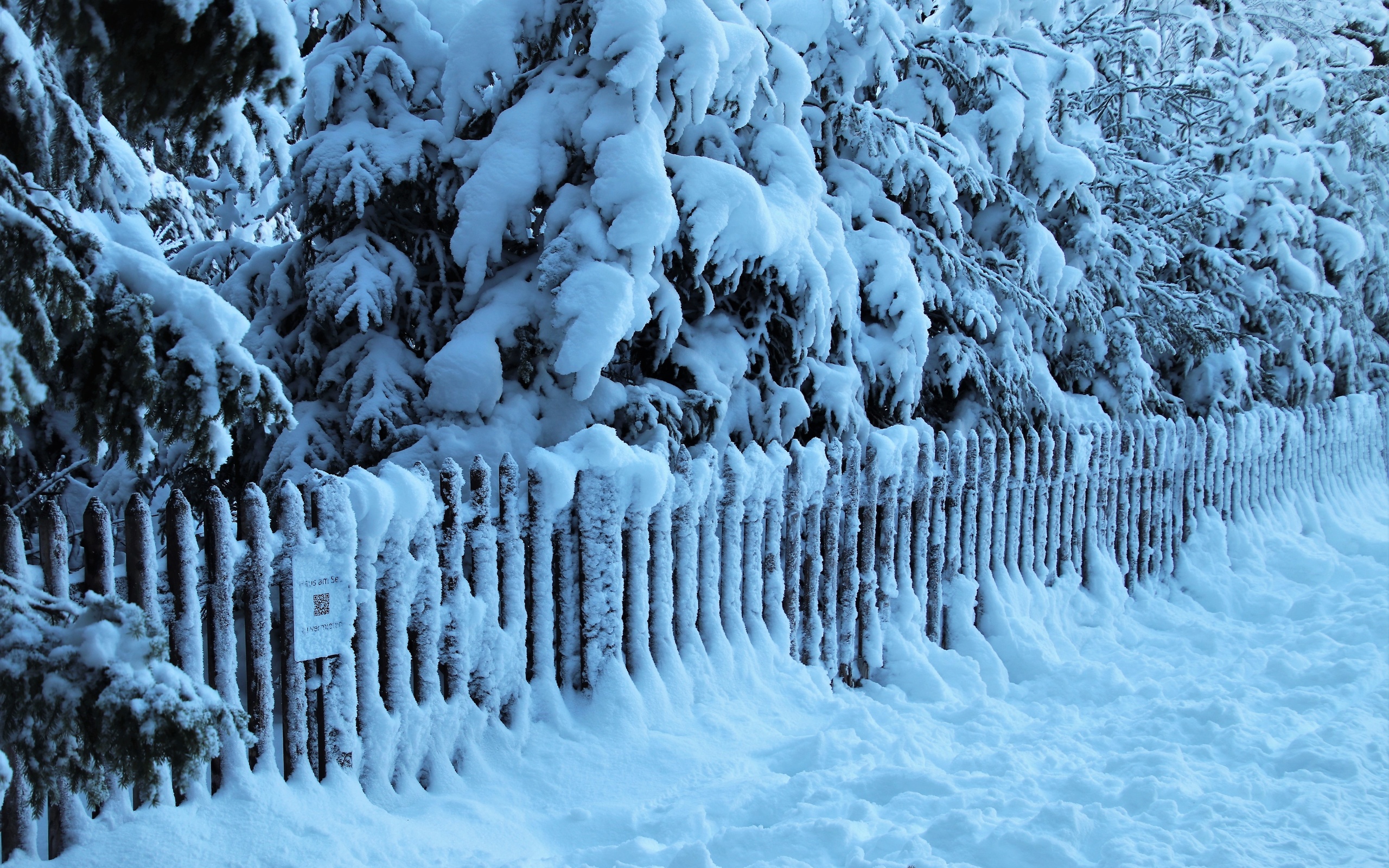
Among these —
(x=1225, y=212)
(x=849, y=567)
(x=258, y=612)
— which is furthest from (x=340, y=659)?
(x=1225, y=212)

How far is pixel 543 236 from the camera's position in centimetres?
505

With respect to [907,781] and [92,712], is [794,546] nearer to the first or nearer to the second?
[907,781]

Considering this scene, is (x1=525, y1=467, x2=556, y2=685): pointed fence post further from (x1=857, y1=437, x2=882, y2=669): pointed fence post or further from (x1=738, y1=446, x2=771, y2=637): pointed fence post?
(x1=857, y1=437, x2=882, y2=669): pointed fence post

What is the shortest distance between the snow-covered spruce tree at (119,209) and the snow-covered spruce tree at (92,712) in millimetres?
369

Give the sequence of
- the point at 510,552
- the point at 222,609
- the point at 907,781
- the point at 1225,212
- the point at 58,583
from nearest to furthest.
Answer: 1. the point at 58,583
2. the point at 222,609
3. the point at 907,781
4. the point at 510,552
5. the point at 1225,212

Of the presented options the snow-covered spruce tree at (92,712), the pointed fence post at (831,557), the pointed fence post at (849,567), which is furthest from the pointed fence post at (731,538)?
the snow-covered spruce tree at (92,712)

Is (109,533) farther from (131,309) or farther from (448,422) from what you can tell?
(448,422)

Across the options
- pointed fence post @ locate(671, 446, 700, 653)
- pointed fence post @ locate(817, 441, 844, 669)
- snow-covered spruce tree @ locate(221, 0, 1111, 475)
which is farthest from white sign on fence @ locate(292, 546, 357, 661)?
pointed fence post @ locate(817, 441, 844, 669)

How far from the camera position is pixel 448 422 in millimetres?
4793

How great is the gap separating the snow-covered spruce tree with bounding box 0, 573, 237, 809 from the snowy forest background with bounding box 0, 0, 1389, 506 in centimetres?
40

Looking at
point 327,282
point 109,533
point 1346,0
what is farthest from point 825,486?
point 1346,0

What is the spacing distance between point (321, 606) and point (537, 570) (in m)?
0.98

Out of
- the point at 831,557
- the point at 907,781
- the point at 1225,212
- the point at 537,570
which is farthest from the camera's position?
the point at 1225,212

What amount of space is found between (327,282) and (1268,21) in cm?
2027
